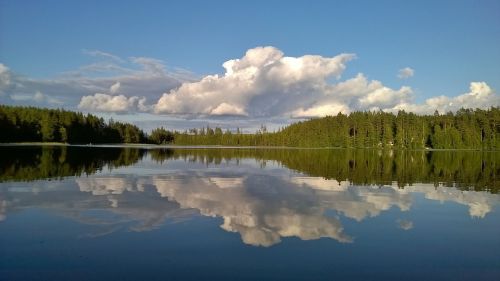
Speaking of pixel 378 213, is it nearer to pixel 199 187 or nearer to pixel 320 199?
pixel 320 199

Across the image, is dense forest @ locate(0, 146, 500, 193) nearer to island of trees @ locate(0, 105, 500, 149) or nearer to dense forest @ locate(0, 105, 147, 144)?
dense forest @ locate(0, 105, 147, 144)

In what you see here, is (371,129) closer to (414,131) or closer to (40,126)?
(414,131)

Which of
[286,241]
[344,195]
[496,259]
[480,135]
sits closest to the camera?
[496,259]

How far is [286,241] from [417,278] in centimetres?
454

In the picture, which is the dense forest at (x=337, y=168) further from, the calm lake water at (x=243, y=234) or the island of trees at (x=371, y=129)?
the island of trees at (x=371, y=129)

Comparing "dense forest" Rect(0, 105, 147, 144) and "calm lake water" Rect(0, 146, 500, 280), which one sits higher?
"dense forest" Rect(0, 105, 147, 144)

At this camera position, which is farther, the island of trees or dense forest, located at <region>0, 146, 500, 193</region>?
the island of trees

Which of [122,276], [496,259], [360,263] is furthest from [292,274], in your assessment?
[496,259]

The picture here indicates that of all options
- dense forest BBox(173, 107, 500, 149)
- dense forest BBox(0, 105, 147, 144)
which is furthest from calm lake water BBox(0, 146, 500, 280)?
dense forest BBox(173, 107, 500, 149)

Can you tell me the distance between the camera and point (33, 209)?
18703mm

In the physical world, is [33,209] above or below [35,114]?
below

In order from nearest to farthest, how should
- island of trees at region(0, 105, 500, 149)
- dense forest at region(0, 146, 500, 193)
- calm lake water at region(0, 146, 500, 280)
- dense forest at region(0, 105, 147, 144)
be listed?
calm lake water at region(0, 146, 500, 280) < dense forest at region(0, 146, 500, 193) < dense forest at region(0, 105, 147, 144) < island of trees at region(0, 105, 500, 149)

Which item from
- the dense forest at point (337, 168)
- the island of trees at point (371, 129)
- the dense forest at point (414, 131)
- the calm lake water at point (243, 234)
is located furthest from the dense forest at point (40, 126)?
the calm lake water at point (243, 234)

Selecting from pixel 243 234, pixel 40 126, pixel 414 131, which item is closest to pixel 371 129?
pixel 414 131
